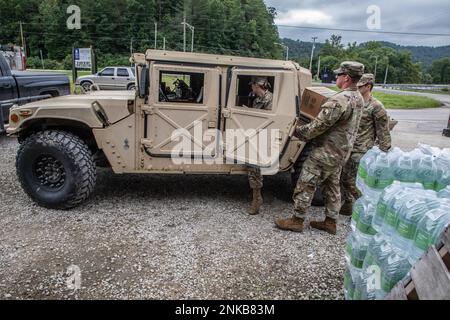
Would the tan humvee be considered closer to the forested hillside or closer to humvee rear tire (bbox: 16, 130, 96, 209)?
humvee rear tire (bbox: 16, 130, 96, 209)

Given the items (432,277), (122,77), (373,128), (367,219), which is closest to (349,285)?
(367,219)

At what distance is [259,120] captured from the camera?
4371mm

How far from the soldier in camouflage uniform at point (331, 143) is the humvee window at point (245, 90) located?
0.84 meters

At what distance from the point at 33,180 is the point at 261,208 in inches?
112

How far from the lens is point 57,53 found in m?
68.8

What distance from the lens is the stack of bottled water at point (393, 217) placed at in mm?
1923

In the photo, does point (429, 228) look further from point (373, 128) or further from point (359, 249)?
point (373, 128)

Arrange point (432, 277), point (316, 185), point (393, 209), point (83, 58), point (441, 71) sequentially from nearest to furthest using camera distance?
1. point (432, 277)
2. point (393, 209)
3. point (316, 185)
4. point (83, 58)
5. point (441, 71)

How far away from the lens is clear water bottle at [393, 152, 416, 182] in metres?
2.71

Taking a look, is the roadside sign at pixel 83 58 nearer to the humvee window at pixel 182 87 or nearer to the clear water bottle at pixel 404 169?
the humvee window at pixel 182 87

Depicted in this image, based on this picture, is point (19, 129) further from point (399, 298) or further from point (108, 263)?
point (399, 298)

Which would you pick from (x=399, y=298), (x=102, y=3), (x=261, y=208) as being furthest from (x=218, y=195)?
(x=102, y=3)

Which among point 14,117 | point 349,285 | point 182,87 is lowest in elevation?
point 349,285

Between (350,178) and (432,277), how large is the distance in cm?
321
